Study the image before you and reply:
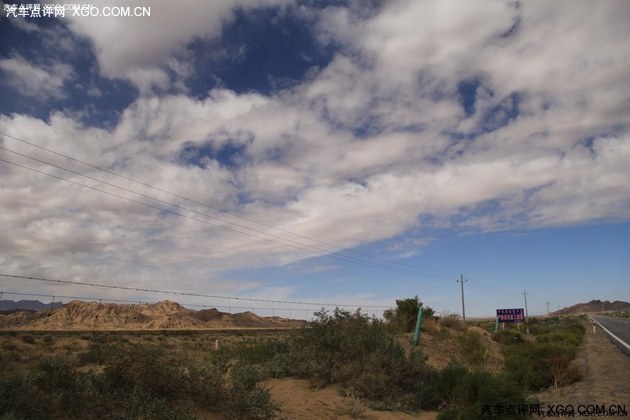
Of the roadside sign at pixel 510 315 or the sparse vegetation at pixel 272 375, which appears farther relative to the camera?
the roadside sign at pixel 510 315

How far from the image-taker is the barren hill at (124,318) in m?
81.1

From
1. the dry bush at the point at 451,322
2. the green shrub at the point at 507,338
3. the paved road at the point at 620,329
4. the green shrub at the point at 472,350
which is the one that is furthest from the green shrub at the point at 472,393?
the green shrub at the point at 507,338

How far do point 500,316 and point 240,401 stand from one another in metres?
43.3

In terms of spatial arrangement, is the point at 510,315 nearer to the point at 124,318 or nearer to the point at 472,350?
the point at 472,350

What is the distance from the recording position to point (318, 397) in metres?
10.9

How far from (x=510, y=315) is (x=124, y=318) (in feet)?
274

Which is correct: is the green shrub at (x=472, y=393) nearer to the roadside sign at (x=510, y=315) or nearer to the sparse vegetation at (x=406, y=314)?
the sparse vegetation at (x=406, y=314)

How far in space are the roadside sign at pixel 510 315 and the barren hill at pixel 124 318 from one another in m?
63.7

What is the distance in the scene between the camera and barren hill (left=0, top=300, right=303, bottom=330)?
81.1 meters

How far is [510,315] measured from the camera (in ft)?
148

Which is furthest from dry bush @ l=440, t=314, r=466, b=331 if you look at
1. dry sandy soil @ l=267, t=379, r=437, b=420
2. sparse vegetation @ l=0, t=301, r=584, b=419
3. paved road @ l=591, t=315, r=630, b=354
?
dry sandy soil @ l=267, t=379, r=437, b=420

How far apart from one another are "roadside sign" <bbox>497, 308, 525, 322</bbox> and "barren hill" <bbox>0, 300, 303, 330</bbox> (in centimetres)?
6372

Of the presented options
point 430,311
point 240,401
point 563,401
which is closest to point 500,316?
point 430,311

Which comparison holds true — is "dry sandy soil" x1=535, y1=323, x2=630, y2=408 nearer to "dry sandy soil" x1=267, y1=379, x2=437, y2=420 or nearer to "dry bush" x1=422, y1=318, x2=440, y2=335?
"dry sandy soil" x1=267, y1=379, x2=437, y2=420
